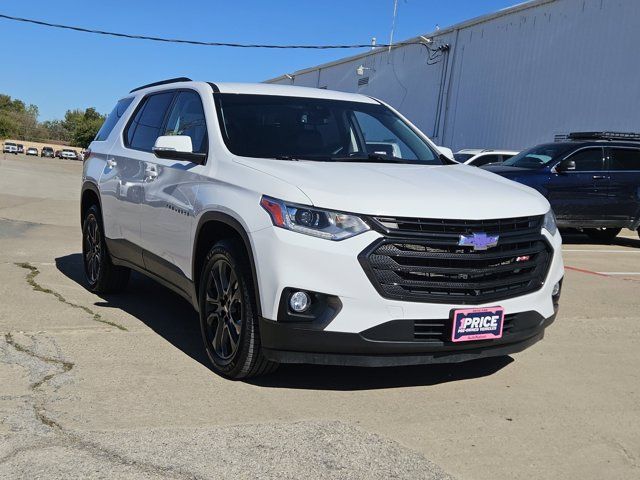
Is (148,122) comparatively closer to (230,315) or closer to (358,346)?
(230,315)

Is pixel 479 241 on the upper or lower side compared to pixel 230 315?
upper

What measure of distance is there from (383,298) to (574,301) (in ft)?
13.8

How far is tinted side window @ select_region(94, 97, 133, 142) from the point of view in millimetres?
6820

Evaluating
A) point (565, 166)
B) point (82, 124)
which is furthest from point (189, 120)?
point (82, 124)

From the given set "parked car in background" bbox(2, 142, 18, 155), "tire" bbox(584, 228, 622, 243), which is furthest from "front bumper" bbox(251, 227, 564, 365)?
"parked car in background" bbox(2, 142, 18, 155)

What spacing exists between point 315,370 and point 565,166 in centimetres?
914

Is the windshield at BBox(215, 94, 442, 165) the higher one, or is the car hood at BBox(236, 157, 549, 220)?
the windshield at BBox(215, 94, 442, 165)

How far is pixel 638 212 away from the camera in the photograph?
A: 1293 centimetres

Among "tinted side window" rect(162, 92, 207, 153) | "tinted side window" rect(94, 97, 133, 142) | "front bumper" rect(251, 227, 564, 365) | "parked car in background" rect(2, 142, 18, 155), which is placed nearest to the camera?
"front bumper" rect(251, 227, 564, 365)

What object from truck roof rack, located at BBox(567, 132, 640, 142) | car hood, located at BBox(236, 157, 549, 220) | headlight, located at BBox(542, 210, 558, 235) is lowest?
headlight, located at BBox(542, 210, 558, 235)

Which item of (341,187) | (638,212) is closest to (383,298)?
(341,187)

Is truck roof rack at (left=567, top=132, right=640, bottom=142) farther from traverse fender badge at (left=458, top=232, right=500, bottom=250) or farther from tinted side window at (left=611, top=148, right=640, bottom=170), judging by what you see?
traverse fender badge at (left=458, top=232, right=500, bottom=250)

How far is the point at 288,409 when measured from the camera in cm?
392

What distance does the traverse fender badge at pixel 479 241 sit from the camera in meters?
3.86
